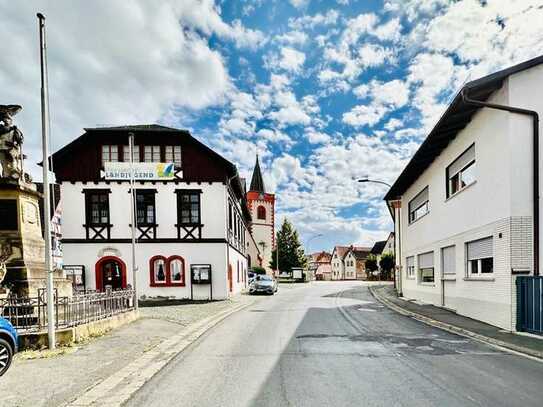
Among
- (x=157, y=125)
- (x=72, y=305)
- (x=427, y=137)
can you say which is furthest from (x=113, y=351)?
(x=157, y=125)

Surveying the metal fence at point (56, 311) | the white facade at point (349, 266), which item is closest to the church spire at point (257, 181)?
the white facade at point (349, 266)

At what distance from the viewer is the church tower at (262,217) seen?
226ft

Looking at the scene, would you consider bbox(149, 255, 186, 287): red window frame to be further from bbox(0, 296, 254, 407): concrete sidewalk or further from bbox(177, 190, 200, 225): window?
bbox(0, 296, 254, 407): concrete sidewalk

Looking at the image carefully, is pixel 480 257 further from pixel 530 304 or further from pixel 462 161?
pixel 462 161

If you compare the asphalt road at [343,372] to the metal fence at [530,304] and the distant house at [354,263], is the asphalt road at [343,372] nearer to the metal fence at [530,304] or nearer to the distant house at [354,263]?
the metal fence at [530,304]

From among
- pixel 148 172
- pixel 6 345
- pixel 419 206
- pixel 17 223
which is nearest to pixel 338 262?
pixel 419 206

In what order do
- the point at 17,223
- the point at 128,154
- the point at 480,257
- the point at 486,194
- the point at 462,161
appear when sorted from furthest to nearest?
the point at 128,154
the point at 462,161
the point at 480,257
the point at 486,194
the point at 17,223

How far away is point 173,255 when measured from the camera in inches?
854

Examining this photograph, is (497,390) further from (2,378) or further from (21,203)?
(21,203)

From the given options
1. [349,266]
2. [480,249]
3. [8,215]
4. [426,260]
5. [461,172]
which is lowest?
[349,266]

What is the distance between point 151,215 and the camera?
22.0 meters

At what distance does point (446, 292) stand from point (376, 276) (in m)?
56.2

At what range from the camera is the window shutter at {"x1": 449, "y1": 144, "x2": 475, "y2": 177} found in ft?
43.0

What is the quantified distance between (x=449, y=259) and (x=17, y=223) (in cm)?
1530
